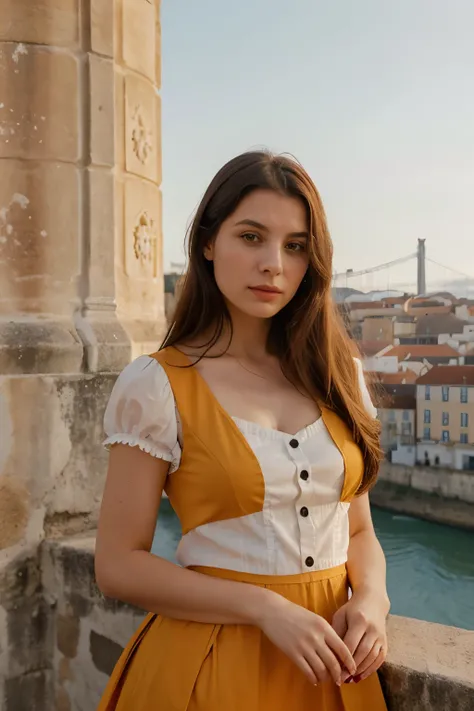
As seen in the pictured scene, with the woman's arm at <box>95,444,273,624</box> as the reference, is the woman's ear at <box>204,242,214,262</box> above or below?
above

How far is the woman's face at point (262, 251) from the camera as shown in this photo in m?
0.94

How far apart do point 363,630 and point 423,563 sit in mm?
13560

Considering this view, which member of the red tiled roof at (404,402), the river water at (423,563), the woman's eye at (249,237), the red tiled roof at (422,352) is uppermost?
the woman's eye at (249,237)

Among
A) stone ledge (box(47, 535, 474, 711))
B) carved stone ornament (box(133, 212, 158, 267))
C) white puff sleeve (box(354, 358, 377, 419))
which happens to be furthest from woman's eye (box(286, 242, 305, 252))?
carved stone ornament (box(133, 212, 158, 267))

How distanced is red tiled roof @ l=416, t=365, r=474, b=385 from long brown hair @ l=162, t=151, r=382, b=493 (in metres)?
17.2

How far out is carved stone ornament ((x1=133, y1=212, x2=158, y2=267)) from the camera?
1.90 metres

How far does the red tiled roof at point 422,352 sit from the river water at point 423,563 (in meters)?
4.15

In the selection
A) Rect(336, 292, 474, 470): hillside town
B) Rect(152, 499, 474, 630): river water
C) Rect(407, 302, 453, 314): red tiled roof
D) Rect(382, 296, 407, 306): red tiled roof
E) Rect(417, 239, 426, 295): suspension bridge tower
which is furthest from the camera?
Rect(417, 239, 426, 295): suspension bridge tower

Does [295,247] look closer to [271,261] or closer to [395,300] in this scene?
[271,261]

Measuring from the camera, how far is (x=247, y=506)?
0.86 m

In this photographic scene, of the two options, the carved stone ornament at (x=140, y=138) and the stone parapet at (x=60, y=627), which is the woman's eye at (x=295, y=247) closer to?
the stone parapet at (x=60, y=627)

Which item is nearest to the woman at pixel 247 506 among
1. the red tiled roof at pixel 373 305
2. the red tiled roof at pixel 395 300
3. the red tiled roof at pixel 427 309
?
the red tiled roof at pixel 373 305

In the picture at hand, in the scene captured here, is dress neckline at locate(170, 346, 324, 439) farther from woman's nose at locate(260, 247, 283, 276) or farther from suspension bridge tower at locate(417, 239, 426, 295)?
suspension bridge tower at locate(417, 239, 426, 295)

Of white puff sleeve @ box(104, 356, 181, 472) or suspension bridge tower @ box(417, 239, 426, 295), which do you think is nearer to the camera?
white puff sleeve @ box(104, 356, 181, 472)
